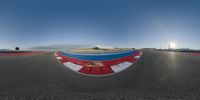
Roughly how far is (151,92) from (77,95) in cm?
200

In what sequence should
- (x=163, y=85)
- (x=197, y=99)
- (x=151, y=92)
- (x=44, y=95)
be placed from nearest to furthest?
1. (x=197, y=99)
2. (x=44, y=95)
3. (x=151, y=92)
4. (x=163, y=85)

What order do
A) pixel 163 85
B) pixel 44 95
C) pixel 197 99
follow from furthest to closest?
pixel 163 85 → pixel 44 95 → pixel 197 99

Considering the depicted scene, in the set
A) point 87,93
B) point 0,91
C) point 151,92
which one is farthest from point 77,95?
point 0,91

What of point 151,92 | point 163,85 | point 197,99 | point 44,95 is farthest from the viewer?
point 163,85

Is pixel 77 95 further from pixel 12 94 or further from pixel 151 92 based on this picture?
pixel 151 92

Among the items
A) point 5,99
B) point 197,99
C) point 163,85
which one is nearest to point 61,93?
point 5,99

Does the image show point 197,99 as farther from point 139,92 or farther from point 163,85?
point 139,92

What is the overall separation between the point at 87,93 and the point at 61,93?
70cm

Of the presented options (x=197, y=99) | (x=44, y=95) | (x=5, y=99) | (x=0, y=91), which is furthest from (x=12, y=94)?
(x=197, y=99)

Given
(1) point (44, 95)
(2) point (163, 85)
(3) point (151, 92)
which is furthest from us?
(2) point (163, 85)

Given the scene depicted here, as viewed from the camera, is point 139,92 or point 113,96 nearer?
point 113,96

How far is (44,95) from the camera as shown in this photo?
2.86 metres

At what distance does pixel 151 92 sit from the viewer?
3.06 m

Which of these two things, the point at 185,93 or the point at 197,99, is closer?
the point at 197,99
